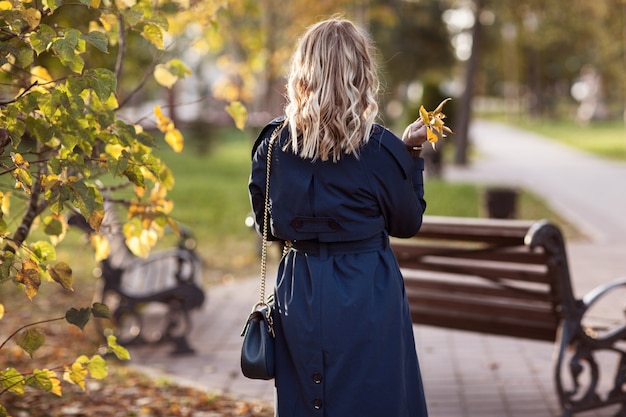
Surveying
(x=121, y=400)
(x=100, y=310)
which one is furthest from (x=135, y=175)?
(x=121, y=400)

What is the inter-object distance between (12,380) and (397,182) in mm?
1413

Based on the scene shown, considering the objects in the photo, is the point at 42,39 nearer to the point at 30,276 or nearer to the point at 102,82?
the point at 102,82

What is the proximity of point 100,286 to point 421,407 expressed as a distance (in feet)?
13.1

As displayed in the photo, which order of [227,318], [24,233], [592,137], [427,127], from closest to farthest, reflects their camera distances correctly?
[427,127] → [24,233] → [227,318] → [592,137]

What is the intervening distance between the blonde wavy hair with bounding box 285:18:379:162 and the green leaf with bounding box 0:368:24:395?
3.84ft

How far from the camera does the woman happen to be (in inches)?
105

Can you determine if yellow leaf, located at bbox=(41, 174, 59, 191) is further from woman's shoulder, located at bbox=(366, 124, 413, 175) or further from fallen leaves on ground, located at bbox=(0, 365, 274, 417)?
fallen leaves on ground, located at bbox=(0, 365, 274, 417)

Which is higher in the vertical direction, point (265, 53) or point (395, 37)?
point (395, 37)

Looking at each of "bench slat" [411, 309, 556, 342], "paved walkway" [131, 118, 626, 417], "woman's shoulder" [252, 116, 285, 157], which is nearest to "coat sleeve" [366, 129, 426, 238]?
"woman's shoulder" [252, 116, 285, 157]

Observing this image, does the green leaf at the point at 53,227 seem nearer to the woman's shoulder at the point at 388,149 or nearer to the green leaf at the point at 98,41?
the green leaf at the point at 98,41

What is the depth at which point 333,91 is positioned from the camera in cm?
264

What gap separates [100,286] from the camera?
6387mm

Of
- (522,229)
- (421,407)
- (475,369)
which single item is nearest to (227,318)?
(475,369)

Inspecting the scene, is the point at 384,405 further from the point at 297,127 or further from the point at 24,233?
the point at 24,233
